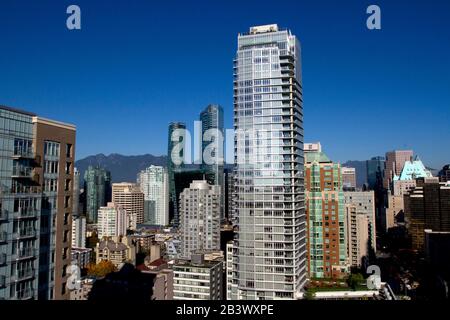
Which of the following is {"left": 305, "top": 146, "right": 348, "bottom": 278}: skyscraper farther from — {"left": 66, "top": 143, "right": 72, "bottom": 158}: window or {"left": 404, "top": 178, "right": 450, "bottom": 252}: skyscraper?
{"left": 66, "top": 143, "right": 72, "bottom": 158}: window

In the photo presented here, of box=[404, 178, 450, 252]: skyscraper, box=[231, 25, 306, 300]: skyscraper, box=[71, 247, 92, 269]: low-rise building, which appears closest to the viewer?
box=[231, 25, 306, 300]: skyscraper

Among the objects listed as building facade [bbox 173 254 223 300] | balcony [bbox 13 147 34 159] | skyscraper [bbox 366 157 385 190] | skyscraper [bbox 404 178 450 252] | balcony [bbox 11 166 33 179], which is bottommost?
building facade [bbox 173 254 223 300]

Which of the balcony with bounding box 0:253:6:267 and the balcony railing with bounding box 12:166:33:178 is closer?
the balcony with bounding box 0:253:6:267

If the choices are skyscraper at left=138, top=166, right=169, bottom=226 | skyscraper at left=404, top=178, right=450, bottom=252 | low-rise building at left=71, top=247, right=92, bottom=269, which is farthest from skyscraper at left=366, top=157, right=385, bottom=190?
low-rise building at left=71, top=247, right=92, bottom=269

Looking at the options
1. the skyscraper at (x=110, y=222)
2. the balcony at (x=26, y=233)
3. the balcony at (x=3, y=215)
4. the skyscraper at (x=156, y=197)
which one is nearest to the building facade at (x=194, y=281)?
the balcony at (x=26, y=233)

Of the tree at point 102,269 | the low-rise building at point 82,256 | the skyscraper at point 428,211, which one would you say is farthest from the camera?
the skyscraper at point 428,211

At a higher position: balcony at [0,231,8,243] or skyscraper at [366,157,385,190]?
skyscraper at [366,157,385,190]

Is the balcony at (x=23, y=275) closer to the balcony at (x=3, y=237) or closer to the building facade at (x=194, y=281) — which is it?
the balcony at (x=3, y=237)
